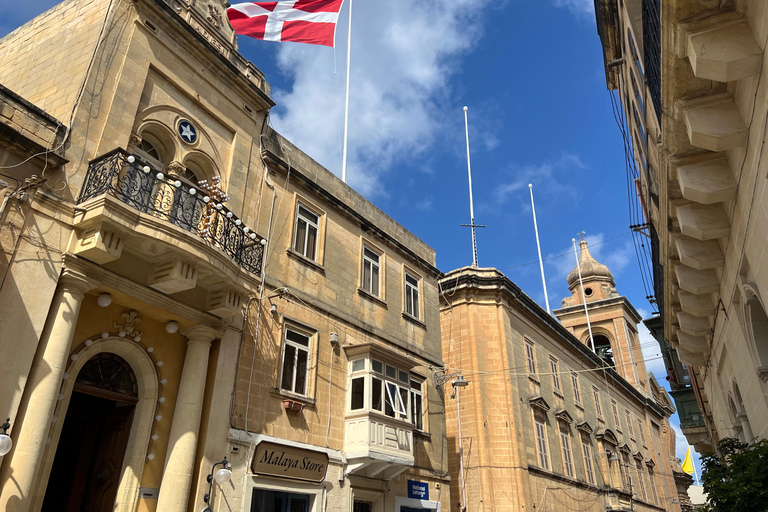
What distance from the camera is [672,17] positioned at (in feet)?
19.5

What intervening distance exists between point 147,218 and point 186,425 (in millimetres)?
3836

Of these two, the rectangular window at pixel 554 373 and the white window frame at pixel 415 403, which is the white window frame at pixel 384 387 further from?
the rectangular window at pixel 554 373

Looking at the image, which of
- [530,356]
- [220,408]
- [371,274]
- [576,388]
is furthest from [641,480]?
[220,408]

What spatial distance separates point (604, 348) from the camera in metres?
42.9

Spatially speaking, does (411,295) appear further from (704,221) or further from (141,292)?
(704,221)

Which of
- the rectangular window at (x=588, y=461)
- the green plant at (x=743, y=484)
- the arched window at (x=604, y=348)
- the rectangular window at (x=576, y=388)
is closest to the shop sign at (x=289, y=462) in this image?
the green plant at (x=743, y=484)

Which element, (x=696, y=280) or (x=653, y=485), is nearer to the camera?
(x=696, y=280)

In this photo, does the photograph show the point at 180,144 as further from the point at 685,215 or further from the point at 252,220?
the point at 685,215

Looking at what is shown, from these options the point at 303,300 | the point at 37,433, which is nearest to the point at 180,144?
the point at 303,300

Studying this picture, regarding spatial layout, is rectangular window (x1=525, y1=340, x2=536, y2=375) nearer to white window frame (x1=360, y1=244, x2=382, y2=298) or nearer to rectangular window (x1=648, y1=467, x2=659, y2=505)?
white window frame (x1=360, y1=244, x2=382, y2=298)

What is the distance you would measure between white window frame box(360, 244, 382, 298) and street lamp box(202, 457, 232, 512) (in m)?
6.71

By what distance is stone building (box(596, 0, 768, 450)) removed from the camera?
19.4 ft

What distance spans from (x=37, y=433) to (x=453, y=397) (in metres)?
16.8

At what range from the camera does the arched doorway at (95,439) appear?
9.70m
